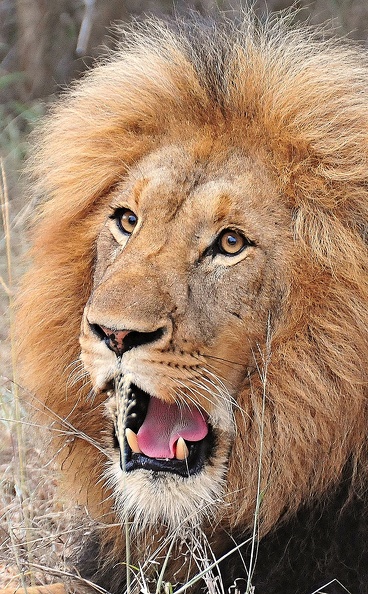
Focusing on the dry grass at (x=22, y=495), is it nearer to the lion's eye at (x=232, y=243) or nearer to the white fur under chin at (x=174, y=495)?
the white fur under chin at (x=174, y=495)

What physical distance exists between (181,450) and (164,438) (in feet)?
0.32

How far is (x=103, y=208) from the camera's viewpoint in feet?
10.6

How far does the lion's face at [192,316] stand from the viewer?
271 centimetres

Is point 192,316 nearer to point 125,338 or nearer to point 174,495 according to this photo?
point 125,338

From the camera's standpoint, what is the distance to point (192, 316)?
9.02 ft

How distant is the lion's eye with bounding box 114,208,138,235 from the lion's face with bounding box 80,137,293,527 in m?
0.07

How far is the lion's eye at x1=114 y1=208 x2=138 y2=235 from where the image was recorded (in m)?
3.05

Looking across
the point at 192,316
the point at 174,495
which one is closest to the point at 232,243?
the point at 192,316

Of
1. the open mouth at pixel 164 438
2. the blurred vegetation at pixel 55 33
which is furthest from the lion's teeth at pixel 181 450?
the blurred vegetation at pixel 55 33

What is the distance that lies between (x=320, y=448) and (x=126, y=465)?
58 cm

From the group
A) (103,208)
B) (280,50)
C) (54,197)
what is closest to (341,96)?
(280,50)

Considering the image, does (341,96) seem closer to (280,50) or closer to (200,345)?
(280,50)

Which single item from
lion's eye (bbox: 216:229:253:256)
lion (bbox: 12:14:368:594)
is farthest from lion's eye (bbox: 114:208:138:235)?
lion's eye (bbox: 216:229:253:256)

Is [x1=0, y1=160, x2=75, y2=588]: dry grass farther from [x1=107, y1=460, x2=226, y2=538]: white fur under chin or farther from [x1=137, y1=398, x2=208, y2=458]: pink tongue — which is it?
[x1=137, y1=398, x2=208, y2=458]: pink tongue
